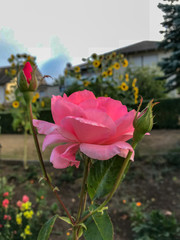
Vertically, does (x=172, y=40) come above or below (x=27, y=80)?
above

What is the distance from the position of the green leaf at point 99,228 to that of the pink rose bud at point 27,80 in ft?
0.70

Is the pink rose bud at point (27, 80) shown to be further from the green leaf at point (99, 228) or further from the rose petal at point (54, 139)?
the green leaf at point (99, 228)

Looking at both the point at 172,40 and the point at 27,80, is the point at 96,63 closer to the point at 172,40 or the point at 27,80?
the point at 172,40

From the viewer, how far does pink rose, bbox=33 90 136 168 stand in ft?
0.90

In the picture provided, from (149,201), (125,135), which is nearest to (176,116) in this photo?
(149,201)

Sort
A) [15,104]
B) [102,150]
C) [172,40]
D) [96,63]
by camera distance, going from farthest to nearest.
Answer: [172,40]
[15,104]
[96,63]
[102,150]

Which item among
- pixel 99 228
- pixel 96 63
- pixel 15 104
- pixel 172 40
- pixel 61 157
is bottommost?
pixel 15 104

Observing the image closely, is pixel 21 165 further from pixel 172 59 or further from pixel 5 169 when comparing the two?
pixel 172 59

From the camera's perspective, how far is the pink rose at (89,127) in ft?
0.90

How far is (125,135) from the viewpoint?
0.31 meters

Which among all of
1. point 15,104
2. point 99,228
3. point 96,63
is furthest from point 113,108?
point 15,104

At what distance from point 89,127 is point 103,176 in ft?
0.34

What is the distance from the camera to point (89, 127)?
279 mm

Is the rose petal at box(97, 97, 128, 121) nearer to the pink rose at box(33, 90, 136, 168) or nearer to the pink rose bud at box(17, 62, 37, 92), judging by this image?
the pink rose at box(33, 90, 136, 168)
